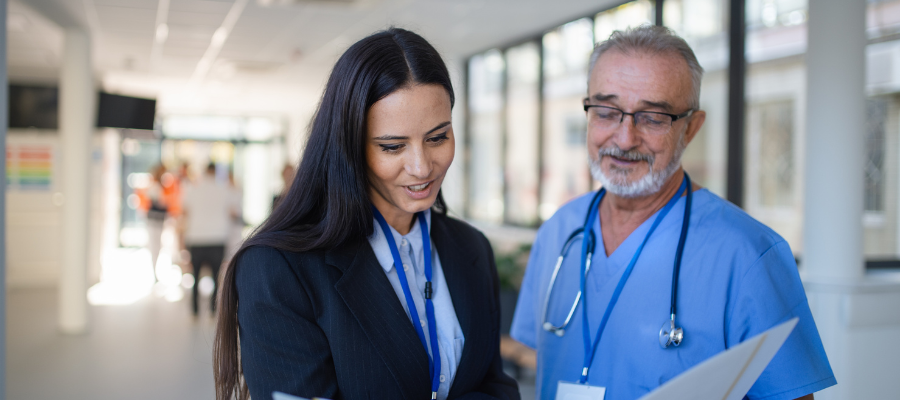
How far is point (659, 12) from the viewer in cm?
512

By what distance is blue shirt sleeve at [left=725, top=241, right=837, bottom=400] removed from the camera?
4.43 feet

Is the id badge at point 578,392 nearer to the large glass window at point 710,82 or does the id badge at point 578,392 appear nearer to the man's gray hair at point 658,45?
the man's gray hair at point 658,45

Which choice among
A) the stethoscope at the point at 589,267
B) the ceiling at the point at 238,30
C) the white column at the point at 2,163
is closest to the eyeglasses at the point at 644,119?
the stethoscope at the point at 589,267

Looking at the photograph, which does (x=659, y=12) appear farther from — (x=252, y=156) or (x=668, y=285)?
(x=252, y=156)

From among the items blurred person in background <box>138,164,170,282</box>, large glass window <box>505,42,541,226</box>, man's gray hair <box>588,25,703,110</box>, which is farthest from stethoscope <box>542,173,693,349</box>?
blurred person in background <box>138,164,170,282</box>

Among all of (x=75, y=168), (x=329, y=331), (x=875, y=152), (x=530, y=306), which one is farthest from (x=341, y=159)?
(x=75, y=168)

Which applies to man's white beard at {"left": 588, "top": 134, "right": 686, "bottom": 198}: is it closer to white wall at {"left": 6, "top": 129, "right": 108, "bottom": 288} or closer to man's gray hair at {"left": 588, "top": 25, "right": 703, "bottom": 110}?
man's gray hair at {"left": 588, "top": 25, "right": 703, "bottom": 110}

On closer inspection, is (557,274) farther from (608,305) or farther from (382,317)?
(382,317)

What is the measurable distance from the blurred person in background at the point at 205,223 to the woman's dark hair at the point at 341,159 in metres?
5.83

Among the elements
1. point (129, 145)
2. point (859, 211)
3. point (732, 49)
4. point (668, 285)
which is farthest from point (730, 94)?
point (129, 145)

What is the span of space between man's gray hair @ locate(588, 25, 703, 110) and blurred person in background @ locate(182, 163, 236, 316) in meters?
5.90

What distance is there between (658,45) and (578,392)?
0.85 m

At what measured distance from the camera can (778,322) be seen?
135cm

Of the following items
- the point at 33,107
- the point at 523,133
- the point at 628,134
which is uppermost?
the point at 33,107
